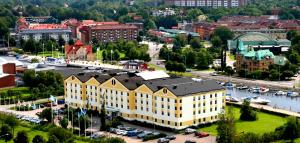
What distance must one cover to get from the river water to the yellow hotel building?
3055mm

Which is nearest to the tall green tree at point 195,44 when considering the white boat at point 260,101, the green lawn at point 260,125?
the white boat at point 260,101

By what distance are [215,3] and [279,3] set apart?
6.60 m

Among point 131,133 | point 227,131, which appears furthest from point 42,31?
point 227,131

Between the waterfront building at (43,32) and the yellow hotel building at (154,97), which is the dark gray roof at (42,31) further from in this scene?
the yellow hotel building at (154,97)

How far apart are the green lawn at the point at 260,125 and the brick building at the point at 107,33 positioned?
903 inches

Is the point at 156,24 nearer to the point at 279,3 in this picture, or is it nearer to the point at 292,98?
the point at 279,3

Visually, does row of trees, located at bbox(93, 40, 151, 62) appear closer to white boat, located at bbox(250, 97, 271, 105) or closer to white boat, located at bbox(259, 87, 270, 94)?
white boat, located at bbox(259, 87, 270, 94)

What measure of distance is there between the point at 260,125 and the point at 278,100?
469 cm

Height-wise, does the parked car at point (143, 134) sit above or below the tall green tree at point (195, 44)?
below

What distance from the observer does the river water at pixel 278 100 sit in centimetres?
1977

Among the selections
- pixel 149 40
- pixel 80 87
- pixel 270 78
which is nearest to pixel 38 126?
pixel 80 87

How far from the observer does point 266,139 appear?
14508 millimetres

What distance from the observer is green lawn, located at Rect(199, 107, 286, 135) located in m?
16.1

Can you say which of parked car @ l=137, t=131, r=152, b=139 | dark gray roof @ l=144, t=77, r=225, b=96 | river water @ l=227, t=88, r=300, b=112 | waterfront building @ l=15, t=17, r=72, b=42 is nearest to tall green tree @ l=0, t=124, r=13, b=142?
parked car @ l=137, t=131, r=152, b=139
